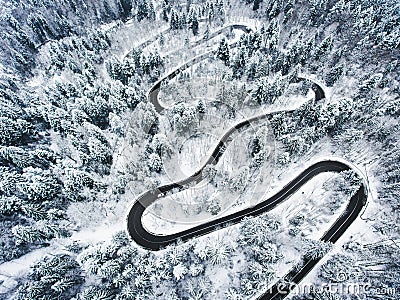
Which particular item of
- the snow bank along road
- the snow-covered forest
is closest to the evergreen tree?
the snow-covered forest

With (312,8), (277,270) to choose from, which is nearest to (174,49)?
(312,8)

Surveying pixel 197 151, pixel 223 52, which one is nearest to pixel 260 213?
pixel 197 151

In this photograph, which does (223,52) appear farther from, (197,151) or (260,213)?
(260,213)

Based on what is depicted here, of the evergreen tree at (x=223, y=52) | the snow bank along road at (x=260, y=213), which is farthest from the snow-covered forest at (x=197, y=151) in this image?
the snow bank along road at (x=260, y=213)

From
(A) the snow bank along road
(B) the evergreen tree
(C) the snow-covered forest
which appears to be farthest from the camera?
(B) the evergreen tree

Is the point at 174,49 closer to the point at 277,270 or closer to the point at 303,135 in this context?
the point at 303,135

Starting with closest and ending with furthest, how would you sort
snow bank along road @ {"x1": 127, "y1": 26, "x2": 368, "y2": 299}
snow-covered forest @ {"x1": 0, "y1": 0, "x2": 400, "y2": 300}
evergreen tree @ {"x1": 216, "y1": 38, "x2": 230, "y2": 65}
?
1. snow-covered forest @ {"x1": 0, "y1": 0, "x2": 400, "y2": 300}
2. snow bank along road @ {"x1": 127, "y1": 26, "x2": 368, "y2": 299}
3. evergreen tree @ {"x1": 216, "y1": 38, "x2": 230, "y2": 65}

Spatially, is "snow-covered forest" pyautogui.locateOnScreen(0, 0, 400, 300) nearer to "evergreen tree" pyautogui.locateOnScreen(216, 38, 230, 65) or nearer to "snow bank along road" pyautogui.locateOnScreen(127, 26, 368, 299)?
"evergreen tree" pyautogui.locateOnScreen(216, 38, 230, 65)

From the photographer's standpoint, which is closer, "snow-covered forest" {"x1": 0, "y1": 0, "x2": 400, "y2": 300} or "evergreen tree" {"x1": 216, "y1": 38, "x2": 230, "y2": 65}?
"snow-covered forest" {"x1": 0, "y1": 0, "x2": 400, "y2": 300}

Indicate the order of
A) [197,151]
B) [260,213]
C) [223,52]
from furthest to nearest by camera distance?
[223,52], [197,151], [260,213]
